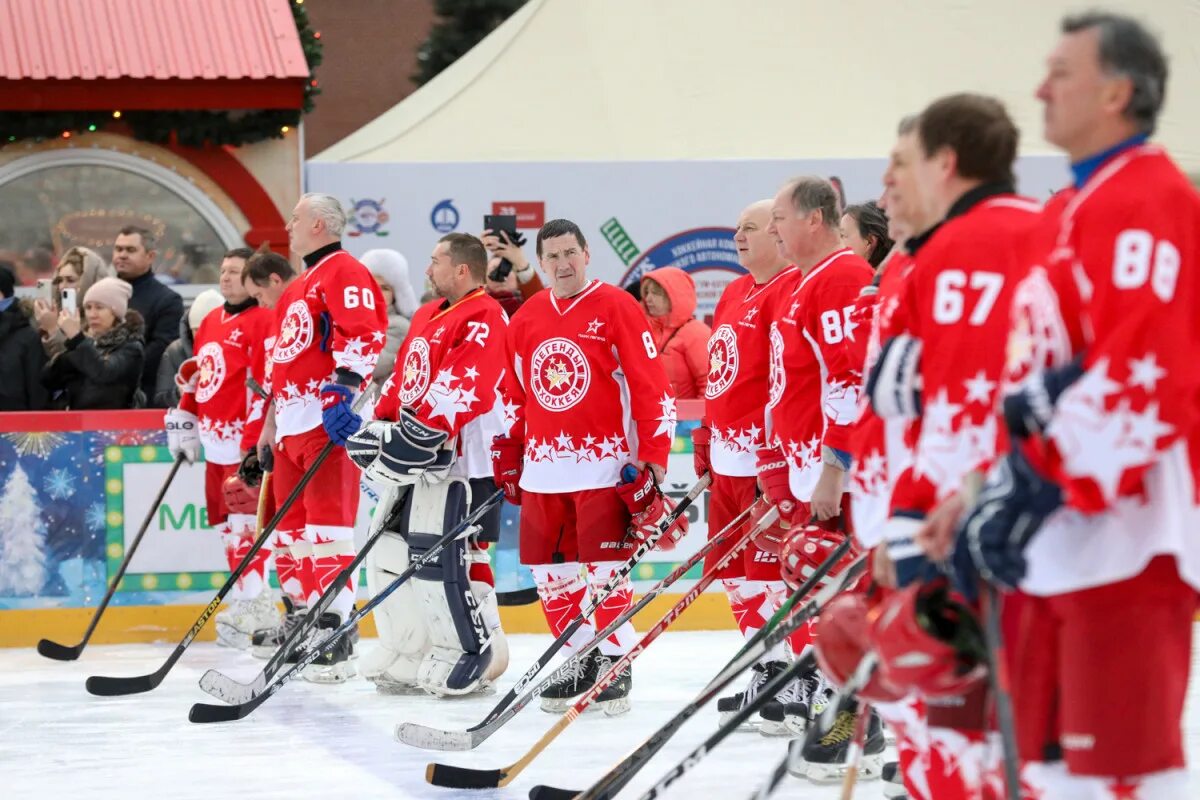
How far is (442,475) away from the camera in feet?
17.5

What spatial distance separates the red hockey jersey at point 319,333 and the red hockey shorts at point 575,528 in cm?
88

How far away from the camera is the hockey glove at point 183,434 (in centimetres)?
640

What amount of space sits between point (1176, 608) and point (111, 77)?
28.4ft

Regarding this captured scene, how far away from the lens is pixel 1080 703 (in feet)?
6.54

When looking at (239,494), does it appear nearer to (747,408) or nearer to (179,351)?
(179,351)

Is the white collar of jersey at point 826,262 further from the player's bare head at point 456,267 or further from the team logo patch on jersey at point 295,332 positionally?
the team logo patch on jersey at point 295,332

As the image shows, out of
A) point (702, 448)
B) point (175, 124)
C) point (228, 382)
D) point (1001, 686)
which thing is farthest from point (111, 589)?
point (1001, 686)

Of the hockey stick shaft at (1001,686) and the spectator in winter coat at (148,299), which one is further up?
the spectator in winter coat at (148,299)

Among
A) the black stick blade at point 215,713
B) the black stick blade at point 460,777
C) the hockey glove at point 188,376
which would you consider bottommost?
the black stick blade at point 215,713

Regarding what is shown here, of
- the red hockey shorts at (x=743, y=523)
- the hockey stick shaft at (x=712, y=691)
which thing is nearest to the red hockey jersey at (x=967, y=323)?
the hockey stick shaft at (x=712, y=691)

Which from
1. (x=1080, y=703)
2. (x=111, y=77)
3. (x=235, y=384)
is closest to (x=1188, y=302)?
(x=1080, y=703)

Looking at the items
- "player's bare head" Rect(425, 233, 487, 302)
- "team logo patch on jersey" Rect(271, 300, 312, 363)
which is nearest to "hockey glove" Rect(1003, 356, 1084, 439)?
"player's bare head" Rect(425, 233, 487, 302)

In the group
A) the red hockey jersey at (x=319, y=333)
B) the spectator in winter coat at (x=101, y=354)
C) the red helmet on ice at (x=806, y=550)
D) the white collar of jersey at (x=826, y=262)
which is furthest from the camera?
the spectator in winter coat at (x=101, y=354)

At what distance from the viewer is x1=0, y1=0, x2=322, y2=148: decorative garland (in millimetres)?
9656
